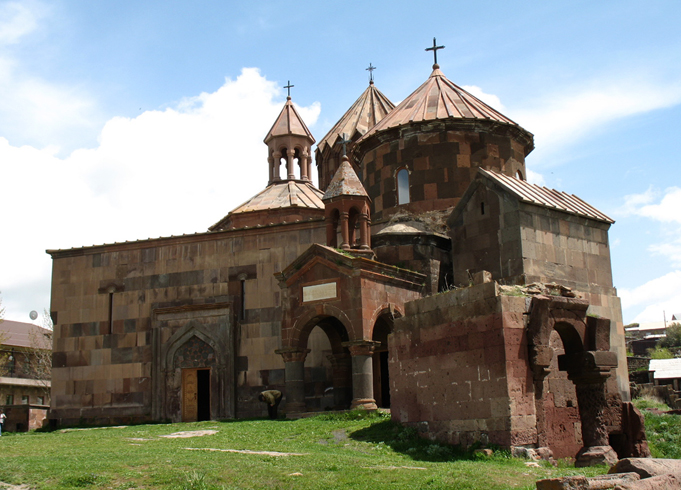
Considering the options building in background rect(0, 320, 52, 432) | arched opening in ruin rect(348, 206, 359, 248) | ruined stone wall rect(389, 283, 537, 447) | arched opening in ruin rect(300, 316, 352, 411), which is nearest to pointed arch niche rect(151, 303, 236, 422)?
arched opening in ruin rect(300, 316, 352, 411)

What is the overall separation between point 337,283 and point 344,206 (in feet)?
7.27

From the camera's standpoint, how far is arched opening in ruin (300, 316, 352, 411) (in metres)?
17.1

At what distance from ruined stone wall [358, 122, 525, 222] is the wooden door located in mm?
6361

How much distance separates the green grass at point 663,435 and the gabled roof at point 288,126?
15.3m

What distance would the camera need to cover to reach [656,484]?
23.7ft

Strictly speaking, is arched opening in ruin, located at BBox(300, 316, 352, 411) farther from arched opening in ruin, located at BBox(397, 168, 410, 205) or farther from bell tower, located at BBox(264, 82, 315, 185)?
bell tower, located at BBox(264, 82, 315, 185)

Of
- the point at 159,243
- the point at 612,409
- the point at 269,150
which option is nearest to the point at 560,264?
the point at 612,409

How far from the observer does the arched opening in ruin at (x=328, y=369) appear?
56.1ft

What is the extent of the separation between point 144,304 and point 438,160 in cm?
875

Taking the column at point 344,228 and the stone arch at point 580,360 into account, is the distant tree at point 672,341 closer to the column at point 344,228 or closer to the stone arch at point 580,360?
the column at point 344,228

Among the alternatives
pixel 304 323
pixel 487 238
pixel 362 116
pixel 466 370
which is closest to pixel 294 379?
pixel 304 323

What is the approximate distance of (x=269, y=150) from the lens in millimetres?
26375

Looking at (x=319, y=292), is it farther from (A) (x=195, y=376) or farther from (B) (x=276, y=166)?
(B) (x=276, y=166)

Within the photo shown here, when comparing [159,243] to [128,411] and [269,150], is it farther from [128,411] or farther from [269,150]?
[269,150]
